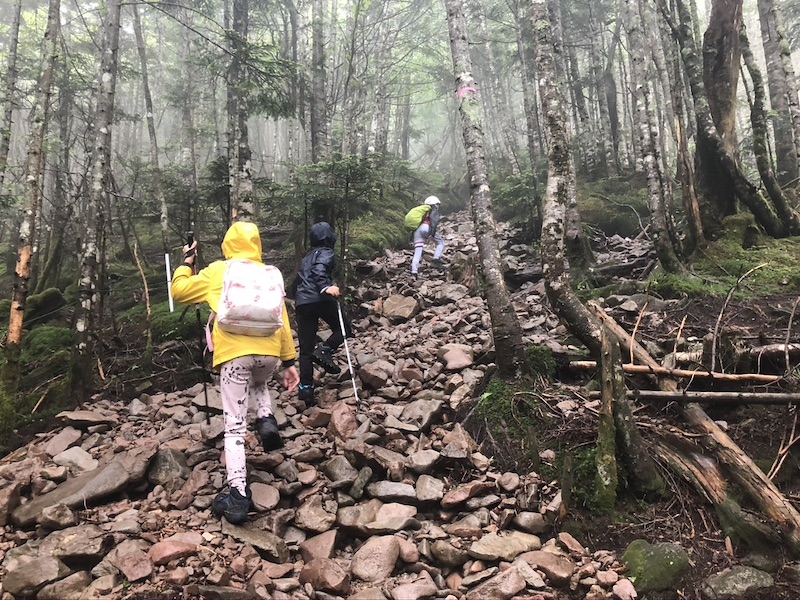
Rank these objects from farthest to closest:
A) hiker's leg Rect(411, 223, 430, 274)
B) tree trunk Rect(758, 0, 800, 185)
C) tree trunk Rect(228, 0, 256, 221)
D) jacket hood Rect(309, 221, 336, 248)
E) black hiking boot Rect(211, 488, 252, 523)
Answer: tree trunk Rect(758, 0, 800, 185)
hiker's leg Rect(411, 223, 430, 274)
tree trunk Rect(228, 0, 256, 221)
jacket hood Rect(309, 221, 336, 248)
black hiking boot Rect(211, 488, 252, 523)

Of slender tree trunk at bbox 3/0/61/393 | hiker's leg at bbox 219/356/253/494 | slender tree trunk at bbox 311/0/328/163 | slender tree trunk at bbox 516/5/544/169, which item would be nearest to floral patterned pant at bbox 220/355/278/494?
hiker's leg at bbox 219/356/253/494

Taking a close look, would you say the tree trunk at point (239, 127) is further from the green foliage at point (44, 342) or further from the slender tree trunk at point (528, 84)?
the slender tree trunk at point (528, 84)

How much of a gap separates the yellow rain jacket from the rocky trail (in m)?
1.17

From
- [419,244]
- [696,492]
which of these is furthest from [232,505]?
[419,244]

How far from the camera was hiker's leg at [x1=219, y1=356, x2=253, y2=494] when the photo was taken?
388 cm

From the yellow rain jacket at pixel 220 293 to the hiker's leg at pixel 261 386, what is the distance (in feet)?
0.42

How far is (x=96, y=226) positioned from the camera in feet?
21.0

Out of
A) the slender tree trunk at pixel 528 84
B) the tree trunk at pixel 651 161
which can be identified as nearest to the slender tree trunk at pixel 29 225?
the tree trunk at pixel 651 161

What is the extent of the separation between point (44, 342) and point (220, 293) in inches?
203

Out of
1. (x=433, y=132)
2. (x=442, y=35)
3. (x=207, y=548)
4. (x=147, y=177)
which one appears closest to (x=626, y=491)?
(x=207, y=548)

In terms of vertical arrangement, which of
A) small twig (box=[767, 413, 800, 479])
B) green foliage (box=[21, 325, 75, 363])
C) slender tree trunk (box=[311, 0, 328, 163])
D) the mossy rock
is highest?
slender tree trunk (box=[311, 0, 328, 163])

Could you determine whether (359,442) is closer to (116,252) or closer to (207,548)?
(207,548)

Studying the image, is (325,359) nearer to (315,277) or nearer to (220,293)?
(315,277)

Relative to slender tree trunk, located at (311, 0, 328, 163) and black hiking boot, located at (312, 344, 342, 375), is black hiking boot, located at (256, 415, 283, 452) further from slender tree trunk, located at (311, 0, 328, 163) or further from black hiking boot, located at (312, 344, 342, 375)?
slender tree trunk, located at (311, 0, 328, 163)
